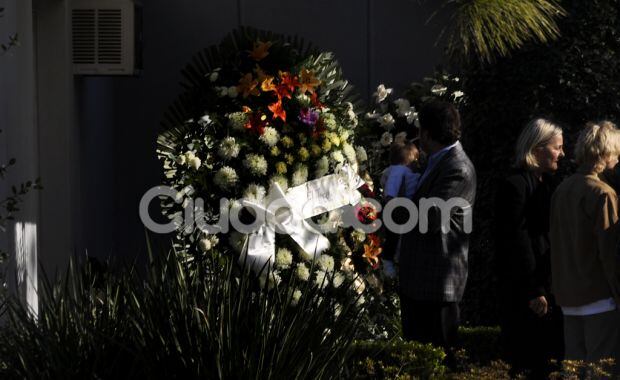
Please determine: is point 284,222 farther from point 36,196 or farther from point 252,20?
point 252,20

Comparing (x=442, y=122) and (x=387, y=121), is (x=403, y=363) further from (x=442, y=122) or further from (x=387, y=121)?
(x=387, y=121)

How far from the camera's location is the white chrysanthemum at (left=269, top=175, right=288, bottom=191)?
689 centimetres

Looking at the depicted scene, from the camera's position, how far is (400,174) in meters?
6.67

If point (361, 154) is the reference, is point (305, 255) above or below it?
below

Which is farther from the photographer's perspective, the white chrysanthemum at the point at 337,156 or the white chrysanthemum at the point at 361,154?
the white chrysanthemum at the point at 361,154

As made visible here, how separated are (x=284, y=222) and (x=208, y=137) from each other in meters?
0.76

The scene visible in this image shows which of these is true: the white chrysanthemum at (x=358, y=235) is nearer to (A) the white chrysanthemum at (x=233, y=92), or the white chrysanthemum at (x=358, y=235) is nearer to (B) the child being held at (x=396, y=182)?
(B) the child being held at (x=396, y=182)

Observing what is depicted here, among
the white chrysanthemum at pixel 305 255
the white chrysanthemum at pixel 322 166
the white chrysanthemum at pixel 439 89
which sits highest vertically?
the white chrysanthemum at pixel 439 89

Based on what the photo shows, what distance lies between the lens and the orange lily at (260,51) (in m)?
7.29

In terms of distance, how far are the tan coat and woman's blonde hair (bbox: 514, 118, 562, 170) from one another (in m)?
0.25

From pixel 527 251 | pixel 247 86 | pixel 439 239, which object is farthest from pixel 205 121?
pixel 527 251

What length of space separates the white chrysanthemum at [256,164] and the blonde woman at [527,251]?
1648mm

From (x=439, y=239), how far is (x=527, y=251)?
480 mm

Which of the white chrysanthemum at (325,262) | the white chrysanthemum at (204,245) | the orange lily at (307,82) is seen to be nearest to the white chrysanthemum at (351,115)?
the orange lily at (307,82)
